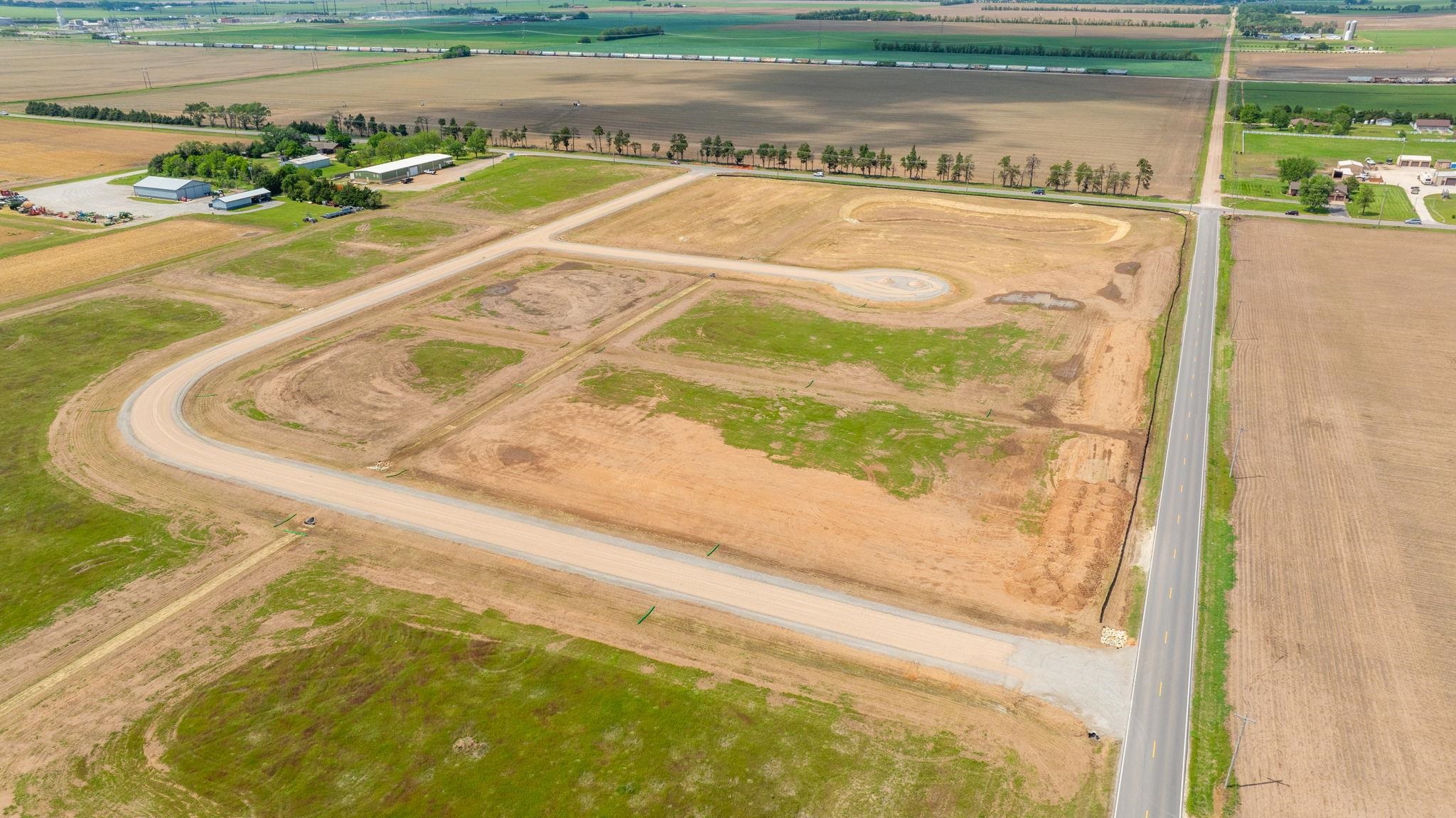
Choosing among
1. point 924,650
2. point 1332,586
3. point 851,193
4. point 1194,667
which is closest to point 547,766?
point 924,650

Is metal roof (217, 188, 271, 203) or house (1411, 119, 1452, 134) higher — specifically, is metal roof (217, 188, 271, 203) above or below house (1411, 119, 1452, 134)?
below

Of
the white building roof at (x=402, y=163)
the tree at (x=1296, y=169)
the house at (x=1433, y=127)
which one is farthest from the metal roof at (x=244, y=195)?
the house at (x=1433, y=127)

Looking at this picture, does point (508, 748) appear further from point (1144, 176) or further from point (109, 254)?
point (1144, 176)

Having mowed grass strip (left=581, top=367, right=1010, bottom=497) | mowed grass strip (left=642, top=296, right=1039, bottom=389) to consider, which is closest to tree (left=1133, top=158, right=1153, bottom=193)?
mowed grass strip (left=642, top=296, right=1039, bottom=389)

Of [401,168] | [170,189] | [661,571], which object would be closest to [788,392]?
[661,571]

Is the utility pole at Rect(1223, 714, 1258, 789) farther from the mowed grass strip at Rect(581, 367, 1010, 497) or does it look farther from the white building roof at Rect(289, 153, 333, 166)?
the white building roof at Rect(289, 153, 333, 166)

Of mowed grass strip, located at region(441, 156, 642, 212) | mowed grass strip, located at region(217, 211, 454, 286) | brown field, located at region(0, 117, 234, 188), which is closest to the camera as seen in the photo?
mowed grass strip, located at region(217, 211, 454, 286)
